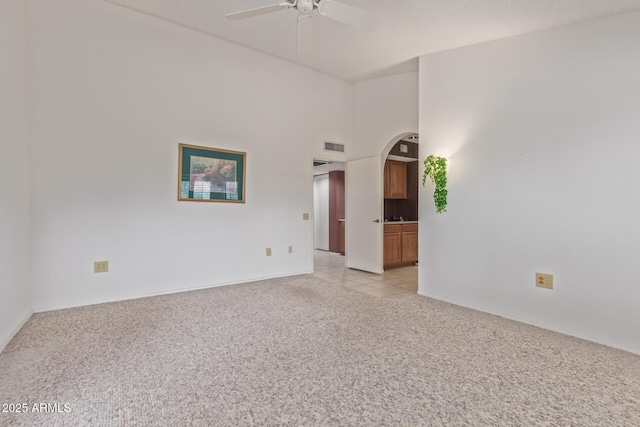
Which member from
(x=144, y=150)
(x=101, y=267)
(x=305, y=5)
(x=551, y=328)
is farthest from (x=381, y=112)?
(x=101, y=267)

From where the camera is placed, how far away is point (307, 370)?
2.02 meters

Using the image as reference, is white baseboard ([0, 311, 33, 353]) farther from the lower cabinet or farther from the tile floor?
the lower cabinet

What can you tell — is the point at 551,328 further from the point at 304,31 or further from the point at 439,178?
the point at 304,31

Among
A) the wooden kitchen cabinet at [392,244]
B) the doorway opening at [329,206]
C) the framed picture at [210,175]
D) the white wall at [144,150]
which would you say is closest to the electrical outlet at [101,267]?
the white wall at [144,150]

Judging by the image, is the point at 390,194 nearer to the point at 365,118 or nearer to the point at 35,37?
the point at 365,118

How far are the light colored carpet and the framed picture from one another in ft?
4.74

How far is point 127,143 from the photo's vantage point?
11.1ft

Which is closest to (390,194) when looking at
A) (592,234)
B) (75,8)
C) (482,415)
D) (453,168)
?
(453,168)

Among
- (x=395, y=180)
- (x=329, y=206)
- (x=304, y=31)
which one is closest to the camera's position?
(x=304, y=31)

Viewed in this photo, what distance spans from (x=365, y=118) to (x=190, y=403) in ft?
15.4

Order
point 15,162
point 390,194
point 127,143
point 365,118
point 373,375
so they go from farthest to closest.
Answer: point 390,194
point 365,118
point 127,143
point 15,162
point 373,375

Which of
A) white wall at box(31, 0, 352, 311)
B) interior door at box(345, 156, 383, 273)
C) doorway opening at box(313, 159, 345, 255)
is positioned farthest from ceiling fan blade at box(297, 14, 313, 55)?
doorway opening at box(313, 159, 345, 255)

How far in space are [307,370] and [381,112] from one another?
4116 millimetres

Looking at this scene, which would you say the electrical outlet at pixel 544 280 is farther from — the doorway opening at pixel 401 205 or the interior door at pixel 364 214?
the doorway opening at pixel 401 205
